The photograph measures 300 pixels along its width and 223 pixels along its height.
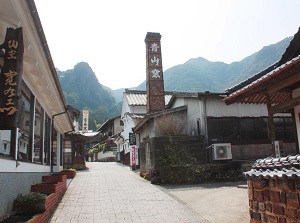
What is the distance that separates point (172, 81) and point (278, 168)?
119m

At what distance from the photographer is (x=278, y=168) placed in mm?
4289

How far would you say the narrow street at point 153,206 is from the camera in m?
7.99

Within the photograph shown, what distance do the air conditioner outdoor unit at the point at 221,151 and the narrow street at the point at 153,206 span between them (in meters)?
3.09

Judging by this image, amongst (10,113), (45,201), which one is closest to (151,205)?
(45,201)

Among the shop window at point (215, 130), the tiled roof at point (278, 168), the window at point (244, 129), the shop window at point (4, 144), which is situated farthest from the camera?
the window at point (244, 129)

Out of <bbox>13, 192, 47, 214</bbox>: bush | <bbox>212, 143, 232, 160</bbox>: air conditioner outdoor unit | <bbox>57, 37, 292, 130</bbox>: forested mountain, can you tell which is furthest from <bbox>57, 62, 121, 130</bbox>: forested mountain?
<bbox>13, 192, 47, 214</bbox>: bush

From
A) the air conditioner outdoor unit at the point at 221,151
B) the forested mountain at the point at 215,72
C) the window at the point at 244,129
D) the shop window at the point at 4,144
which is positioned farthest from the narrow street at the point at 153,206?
the forested mountain at the point at 215,72

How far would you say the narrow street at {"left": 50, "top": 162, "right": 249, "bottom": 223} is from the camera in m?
7.99

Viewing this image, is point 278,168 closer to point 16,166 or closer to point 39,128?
point 16,166

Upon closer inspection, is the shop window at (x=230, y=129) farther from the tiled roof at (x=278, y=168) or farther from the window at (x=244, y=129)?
the tiled roof at (x=278, y=168)

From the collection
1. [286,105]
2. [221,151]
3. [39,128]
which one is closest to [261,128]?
[221,151]

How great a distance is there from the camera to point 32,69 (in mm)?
8078

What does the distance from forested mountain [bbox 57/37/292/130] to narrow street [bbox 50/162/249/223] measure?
7067 centimetres

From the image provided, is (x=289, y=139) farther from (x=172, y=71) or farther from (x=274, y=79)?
(x=172, y=71)
